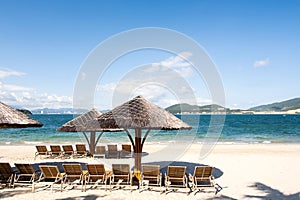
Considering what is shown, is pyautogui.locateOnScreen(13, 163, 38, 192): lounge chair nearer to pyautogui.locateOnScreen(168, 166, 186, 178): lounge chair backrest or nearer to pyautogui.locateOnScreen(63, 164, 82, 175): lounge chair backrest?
pyautogui.locateOnScreen(63, 164, 82, 175): lounge chair backrest

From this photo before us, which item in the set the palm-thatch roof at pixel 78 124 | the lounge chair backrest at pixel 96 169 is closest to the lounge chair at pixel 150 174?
the lounge chair backrest at pixel 96 169

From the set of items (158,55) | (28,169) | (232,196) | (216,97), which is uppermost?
(158,55)

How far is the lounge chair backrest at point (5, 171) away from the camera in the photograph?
26.5 feet

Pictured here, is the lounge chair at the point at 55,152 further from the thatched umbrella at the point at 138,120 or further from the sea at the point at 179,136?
the sea at the point at 179,136

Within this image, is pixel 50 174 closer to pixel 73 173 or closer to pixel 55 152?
pixel 73 173

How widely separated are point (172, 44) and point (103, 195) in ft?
31.9

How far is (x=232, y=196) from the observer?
725 cm

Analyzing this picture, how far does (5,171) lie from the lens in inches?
320

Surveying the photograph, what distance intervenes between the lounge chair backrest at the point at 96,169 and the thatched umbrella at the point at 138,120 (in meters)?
1.08

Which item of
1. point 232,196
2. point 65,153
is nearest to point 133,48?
point 65,153

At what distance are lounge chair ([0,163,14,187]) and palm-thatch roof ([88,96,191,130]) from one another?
2.94 m

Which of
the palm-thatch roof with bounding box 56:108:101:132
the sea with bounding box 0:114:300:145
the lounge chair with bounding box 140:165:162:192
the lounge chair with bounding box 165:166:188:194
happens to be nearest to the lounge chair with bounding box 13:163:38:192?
the lounge chair with bounding box 140:165:162:192

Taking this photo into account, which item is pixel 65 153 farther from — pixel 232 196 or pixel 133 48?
pixel 232 196

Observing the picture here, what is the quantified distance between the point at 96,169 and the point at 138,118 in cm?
202
